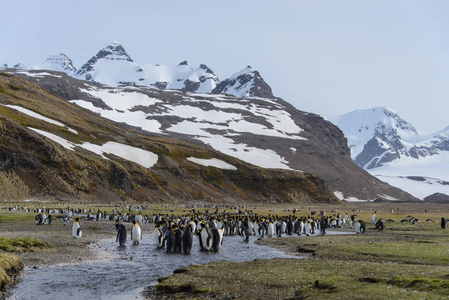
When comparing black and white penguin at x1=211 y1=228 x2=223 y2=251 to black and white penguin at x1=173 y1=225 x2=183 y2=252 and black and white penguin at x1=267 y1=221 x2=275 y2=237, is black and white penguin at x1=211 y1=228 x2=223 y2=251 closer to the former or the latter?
black and white penguin at x1=173 y1=225 x2=183 y2=252

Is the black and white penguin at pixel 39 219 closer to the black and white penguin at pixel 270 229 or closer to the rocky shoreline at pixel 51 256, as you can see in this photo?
the rocky shoreline at pixel 51 256

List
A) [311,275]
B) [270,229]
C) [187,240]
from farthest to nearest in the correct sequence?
1. [270,229]
2. [187,240]
3. [311,275]

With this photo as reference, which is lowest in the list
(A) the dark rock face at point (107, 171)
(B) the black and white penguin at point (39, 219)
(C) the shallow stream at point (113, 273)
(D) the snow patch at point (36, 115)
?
(C) the shallow stream at point (113, 273)

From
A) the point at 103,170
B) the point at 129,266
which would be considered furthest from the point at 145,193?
the point at 129,266

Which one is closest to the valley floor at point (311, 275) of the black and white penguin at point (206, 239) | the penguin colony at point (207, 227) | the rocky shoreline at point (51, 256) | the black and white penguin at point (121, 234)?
the rocky shoreline at point (51, 256)

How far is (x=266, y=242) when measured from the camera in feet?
117

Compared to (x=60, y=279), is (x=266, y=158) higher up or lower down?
higher up

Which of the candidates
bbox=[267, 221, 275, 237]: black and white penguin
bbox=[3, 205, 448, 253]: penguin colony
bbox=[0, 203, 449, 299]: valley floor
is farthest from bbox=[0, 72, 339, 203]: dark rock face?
bbox=[0, 203, 449, 299]: valley floor

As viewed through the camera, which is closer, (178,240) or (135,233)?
(178,240)

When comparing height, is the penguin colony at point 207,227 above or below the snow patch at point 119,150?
below

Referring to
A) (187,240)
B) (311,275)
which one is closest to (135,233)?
(187,240)

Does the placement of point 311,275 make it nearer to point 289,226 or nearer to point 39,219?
point 289,226

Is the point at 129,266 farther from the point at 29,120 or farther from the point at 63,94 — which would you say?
the point at 63,94

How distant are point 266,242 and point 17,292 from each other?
2276 centimetres
